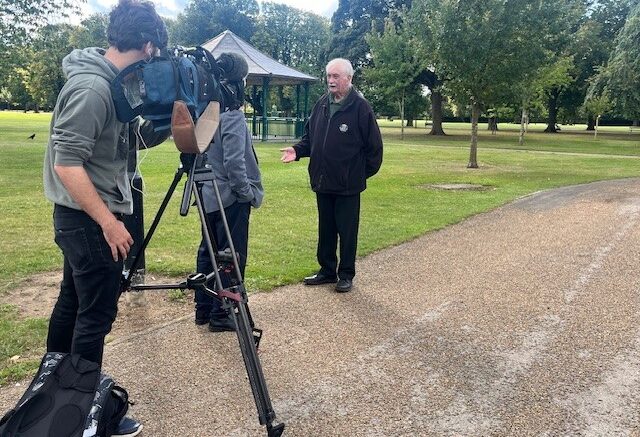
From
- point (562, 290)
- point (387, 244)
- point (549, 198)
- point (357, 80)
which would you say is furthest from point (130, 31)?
point (357, 80)

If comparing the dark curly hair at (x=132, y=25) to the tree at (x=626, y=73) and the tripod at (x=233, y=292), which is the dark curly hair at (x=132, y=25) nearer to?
the tripod at (x=233, y=292)

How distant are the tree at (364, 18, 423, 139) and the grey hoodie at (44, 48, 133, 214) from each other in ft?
114

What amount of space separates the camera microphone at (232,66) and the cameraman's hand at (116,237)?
3.66ft

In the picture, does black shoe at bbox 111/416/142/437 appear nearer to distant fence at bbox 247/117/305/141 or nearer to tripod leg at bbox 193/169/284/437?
tripod leg at bbox 193/169/284/437

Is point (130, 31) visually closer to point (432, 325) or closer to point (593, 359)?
point (432, 325)

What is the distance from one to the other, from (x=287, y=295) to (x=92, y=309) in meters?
2.74

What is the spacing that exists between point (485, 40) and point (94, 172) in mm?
15811

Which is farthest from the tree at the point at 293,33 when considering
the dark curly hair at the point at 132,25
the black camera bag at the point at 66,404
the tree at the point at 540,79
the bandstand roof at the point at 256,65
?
the black camera bag at the point at 66,404

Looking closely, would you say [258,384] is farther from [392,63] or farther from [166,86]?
[392,63]

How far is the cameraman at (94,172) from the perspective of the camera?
8.20 ft

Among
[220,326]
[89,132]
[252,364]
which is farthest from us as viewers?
[220,326]

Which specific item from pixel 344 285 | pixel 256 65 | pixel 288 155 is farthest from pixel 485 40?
pixel 256 65

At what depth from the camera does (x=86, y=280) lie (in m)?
2.71

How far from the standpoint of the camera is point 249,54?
99.3 ft
